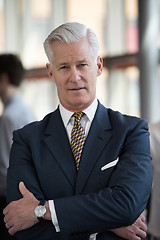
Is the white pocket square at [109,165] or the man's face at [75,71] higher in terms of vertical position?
the man's face at [75,71]

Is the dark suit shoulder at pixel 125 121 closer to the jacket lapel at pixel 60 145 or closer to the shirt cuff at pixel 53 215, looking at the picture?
the jacket lapel at pixel 60 145

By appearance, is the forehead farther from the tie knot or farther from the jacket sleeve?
the jacket sleeve

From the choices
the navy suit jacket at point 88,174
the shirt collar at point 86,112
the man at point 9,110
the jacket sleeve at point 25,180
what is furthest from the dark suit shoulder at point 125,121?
the man at point 9,110

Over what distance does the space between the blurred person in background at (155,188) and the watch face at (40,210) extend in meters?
0.96

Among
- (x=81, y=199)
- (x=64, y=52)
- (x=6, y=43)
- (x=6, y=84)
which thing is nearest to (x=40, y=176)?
(x=81, y=199)

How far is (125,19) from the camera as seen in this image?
217 inches

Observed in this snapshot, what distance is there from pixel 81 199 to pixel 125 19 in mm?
4085

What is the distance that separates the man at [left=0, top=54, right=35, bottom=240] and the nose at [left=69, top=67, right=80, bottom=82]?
1.62 metres

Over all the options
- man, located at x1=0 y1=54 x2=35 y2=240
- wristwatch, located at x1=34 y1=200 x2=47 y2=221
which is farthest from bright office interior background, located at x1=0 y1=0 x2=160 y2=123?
wristwatch, located at x1=34 y1=200 x2=47 y2=221

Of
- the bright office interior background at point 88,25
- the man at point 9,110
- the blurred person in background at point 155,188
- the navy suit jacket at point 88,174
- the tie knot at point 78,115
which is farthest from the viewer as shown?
the bright office interior background at point 88,25

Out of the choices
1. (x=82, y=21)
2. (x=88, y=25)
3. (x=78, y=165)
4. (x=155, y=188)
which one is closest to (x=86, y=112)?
(x=78, y=165)

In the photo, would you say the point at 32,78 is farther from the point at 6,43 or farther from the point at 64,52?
the point at 64,52

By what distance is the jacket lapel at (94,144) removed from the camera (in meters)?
1.98

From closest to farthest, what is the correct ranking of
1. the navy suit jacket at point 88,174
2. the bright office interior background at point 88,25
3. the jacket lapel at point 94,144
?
the navy suit jacket at point 88,174, the jacket lapel at point 94,144, the bright office interior background at point 88,25
